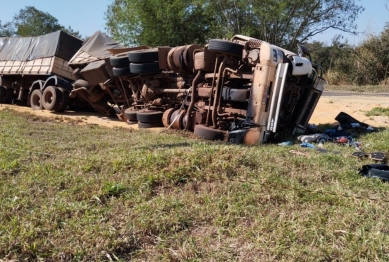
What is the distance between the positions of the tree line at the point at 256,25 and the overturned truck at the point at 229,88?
63.6 feet

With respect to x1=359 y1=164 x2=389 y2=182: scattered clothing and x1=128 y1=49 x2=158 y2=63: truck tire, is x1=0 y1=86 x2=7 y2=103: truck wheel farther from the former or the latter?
x1=359 y1=164 x2=389 y2=182: scattered clothing

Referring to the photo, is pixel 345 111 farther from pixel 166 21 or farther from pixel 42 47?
pixel 166 21

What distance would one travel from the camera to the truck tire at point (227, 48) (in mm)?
7207

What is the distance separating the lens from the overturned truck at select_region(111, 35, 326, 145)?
689cm

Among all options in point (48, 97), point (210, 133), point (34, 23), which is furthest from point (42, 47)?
point (34, 23)

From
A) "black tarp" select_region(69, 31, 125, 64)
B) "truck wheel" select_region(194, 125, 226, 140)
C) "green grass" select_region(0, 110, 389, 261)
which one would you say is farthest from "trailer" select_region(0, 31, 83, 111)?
"green grass" select_region(0, 110, 389, 261)

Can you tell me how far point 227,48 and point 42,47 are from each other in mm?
9810

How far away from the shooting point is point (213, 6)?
2834cm

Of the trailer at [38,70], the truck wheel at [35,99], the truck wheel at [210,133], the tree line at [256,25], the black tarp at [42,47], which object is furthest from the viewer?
the tree line at [256,25]

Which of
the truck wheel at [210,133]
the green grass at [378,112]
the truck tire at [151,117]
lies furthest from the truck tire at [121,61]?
the green grass at [378,112]

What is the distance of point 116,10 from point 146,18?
6.28 m

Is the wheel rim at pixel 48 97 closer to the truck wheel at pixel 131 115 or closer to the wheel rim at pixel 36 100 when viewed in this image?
the wheel rim at pixel 36 100

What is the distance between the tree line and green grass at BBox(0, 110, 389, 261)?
79.5 feet

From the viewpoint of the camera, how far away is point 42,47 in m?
14.8
